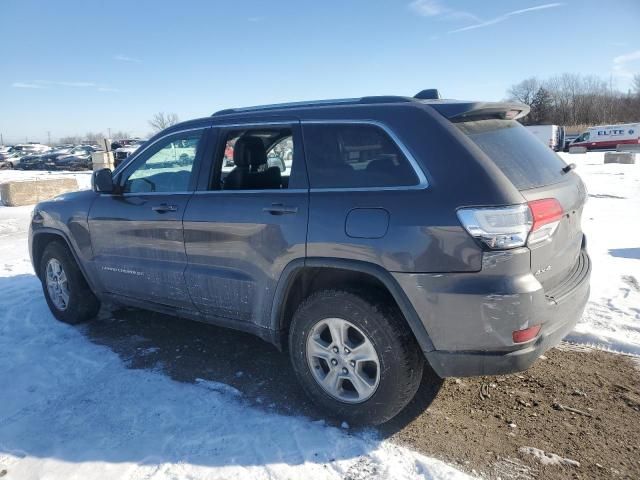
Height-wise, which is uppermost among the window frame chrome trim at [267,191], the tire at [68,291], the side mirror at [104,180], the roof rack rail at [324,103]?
the roof rack rail at [324,103]

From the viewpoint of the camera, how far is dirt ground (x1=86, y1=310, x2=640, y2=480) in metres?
2.63

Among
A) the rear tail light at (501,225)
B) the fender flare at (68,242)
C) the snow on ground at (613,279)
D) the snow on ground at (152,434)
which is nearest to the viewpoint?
the rear tail light at (501,225)

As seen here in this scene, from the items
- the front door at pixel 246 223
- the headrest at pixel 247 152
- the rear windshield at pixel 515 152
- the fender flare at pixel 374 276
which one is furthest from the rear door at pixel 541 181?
the headrest at pixel 247 152

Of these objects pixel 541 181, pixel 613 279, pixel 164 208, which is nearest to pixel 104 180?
pixel 164 208

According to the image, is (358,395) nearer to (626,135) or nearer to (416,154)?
(416,154)

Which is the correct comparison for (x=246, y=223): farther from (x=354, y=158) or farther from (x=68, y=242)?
(x=68, y=242)

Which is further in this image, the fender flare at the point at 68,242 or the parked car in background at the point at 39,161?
the parked car in background at the point at 39,161

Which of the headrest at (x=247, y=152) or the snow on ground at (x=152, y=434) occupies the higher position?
the headrest at (x=247, y=152)

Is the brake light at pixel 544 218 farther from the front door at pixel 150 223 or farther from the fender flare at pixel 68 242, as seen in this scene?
the fender flare at pixel 68 242

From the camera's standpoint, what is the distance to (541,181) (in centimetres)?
277

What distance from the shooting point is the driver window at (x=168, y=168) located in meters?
3.78

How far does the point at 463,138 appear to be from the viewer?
105 inches

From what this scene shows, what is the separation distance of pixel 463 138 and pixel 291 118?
3.77 feet

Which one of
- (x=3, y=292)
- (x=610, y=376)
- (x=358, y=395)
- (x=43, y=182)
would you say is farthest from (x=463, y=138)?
(x=43, y=182)
